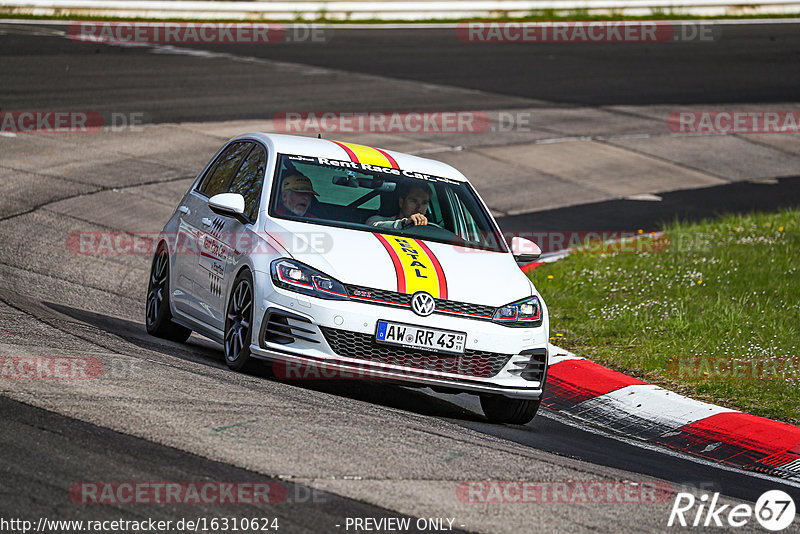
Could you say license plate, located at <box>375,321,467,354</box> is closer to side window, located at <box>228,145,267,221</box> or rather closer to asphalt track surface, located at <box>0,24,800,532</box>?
asphalt track surface, located at <box>0,24,800,532</box>

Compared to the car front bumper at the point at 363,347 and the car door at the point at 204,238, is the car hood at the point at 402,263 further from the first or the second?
the car door at the point at 204,238

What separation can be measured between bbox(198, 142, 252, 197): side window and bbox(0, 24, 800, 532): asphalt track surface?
3.98ft

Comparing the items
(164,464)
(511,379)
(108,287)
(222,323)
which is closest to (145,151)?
(108,287)

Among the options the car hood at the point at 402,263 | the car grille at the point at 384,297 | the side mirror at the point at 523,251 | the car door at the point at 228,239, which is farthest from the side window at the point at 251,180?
the side mirror at the point at 523,251

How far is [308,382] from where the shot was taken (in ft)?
26.2

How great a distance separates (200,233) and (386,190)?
1.40 meters

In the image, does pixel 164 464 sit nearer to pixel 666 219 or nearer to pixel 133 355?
pixel 133 355

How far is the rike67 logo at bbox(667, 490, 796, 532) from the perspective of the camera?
5.66 meters

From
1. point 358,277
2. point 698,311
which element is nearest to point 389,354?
point 358,277

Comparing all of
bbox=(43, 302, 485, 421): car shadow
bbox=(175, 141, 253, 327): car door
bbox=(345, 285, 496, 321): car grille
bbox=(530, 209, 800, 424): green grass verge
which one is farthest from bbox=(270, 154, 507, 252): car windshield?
bbox=(530, 209, 800, 424): green grass verge

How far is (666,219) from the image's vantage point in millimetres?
15828

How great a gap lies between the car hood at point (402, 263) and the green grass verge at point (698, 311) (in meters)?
1.81

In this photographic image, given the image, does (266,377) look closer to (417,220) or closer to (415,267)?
(415,267)

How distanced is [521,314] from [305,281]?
138cm
